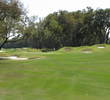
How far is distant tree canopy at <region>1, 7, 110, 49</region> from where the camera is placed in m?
71.6

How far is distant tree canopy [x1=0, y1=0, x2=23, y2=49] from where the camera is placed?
87.3ft

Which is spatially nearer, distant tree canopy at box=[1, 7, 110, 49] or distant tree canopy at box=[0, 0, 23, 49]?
distant tree canopy at box=[0, 0, 23, 49]

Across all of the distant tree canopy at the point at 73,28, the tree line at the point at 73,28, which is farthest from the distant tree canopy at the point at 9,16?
the distant tree canopy at the point at 73,28

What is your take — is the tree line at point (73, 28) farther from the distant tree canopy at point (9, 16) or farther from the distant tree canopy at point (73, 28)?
the distant tree canopy at point (9, 16)

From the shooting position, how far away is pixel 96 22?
2800 inches

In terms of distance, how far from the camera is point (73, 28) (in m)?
75.8

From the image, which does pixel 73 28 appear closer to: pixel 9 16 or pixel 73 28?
pixel 73 28

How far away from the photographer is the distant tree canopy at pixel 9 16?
1047 inches

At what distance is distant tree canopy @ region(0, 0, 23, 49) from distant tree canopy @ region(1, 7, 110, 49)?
122 ft

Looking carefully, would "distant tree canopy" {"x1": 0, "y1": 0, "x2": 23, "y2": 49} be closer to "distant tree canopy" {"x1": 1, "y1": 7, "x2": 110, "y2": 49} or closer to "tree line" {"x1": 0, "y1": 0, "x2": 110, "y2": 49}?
"tree line" {"x1": 0, "y1": 0, "x2": 110, "y2": 49}

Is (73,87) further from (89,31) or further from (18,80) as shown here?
(89,31)

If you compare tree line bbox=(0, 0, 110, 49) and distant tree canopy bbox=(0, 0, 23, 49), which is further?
tree line bbox=(0, 0, 110, 49)

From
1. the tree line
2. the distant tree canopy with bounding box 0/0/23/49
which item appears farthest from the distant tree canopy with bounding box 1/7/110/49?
the distant tree canopy with bounding box 0/0/23/49

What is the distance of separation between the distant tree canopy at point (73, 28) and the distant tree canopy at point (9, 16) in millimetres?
37307
